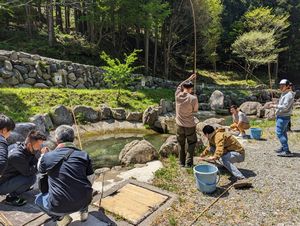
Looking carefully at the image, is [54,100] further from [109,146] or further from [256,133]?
[256,133]

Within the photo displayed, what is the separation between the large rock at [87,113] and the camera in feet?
35.2

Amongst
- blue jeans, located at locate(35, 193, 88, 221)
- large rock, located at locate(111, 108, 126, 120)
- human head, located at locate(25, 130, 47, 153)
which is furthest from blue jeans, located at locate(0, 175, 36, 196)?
large rock, located at locate(111, 108, 126, 120)

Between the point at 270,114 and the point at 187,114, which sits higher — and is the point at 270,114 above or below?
below

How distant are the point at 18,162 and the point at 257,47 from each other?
24807mm

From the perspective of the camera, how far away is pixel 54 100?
10977 millimetres

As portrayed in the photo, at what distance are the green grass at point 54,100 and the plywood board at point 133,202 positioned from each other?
17.5ft

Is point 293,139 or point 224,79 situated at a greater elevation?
point 224,79

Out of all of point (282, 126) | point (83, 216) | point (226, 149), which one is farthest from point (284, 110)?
point (83, 216)

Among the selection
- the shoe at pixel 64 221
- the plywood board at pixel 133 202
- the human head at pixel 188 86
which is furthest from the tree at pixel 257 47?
the shoe at pixel 64 221

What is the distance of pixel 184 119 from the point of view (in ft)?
18.6

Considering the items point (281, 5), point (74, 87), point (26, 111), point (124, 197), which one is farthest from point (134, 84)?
point (281, 5)

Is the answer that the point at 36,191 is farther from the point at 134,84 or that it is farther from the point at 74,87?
the point at 134,84

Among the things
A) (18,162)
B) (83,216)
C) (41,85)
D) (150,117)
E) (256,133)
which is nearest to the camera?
(83,216)

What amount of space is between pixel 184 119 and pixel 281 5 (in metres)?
29.7
